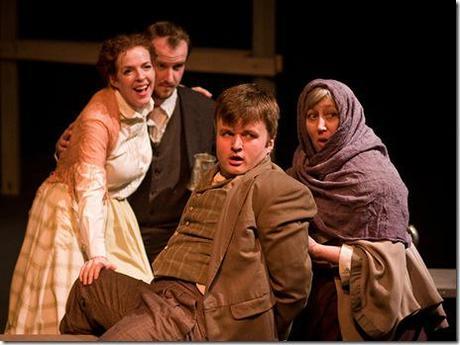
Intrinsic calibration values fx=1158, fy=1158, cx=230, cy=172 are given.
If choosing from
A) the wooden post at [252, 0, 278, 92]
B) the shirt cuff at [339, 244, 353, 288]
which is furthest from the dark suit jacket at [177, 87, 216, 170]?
the wooden post at [252, 0, 278, 92]

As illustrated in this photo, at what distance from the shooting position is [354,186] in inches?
143

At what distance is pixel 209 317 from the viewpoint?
3400mm

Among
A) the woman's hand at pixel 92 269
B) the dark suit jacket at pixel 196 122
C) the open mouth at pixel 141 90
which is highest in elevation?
the open mouth at pixel 141 90

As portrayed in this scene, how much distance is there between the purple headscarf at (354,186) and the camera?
3.62 m

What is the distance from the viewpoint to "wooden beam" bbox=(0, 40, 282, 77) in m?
5.63

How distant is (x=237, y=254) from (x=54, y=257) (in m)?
0.99

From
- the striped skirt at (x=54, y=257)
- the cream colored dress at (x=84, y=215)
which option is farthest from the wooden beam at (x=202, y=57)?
the striped skirt at (x=54, y=257)

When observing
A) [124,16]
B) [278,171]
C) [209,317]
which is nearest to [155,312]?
[209,317]

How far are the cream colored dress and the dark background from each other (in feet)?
2.47

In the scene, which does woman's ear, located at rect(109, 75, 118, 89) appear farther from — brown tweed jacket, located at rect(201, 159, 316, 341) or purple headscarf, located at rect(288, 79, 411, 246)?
brown tweed jacket, located at rect(201, 159, 316, 341)

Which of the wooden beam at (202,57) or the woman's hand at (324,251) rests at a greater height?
the wooden beam at (202,57)

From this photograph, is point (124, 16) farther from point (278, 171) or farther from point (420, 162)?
point (278, 171)

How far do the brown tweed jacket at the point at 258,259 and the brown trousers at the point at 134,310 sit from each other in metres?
0.07

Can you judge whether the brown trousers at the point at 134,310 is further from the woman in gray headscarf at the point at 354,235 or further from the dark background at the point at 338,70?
the dark background at the point at 338,70
